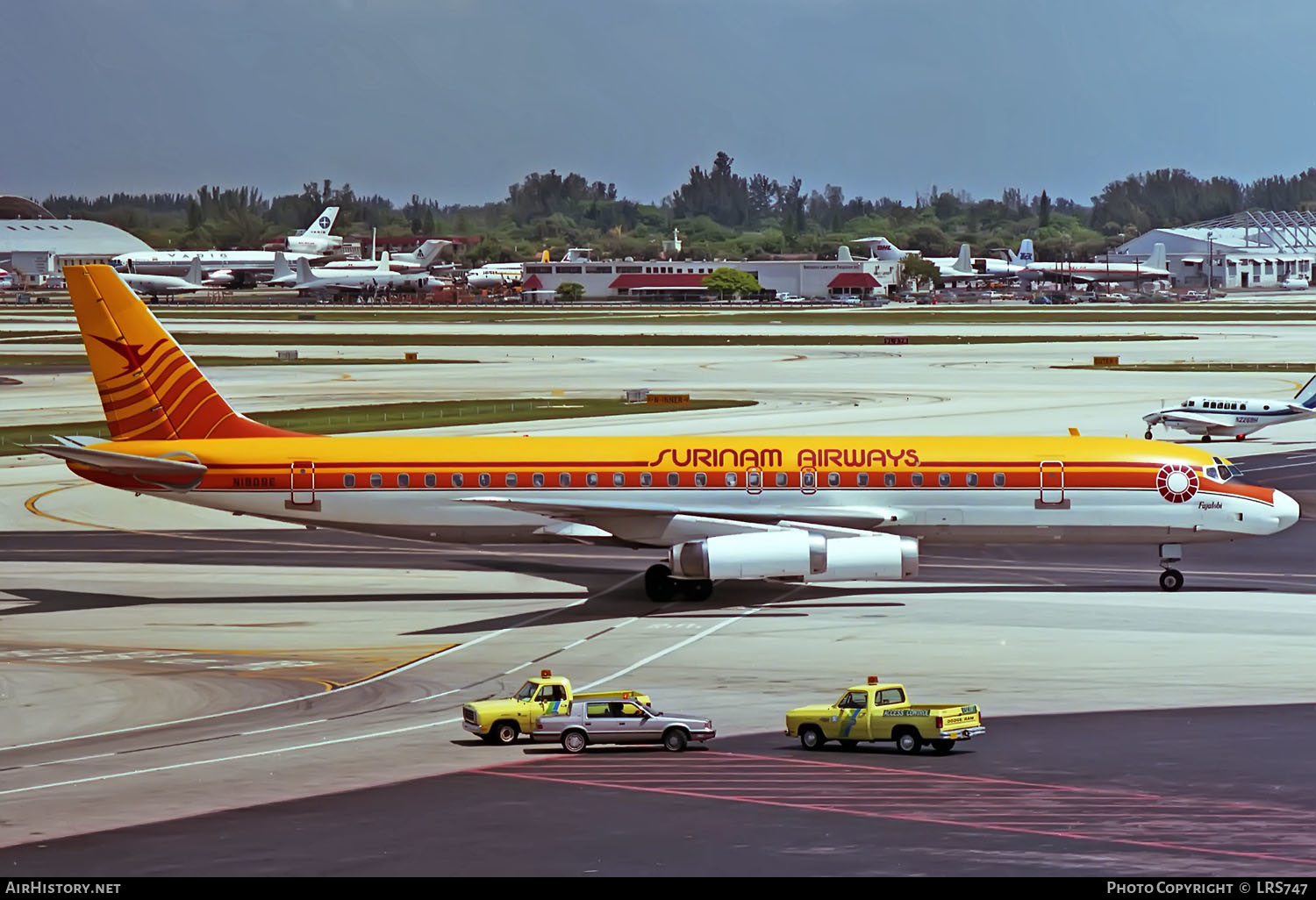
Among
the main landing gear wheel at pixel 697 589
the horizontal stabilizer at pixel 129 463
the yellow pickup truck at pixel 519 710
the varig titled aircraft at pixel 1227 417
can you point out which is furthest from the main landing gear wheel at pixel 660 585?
the varig titled aircraft at pixel 1227 417

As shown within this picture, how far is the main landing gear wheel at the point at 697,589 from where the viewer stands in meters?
44.7

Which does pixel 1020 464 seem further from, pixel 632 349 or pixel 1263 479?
pixel 632 349

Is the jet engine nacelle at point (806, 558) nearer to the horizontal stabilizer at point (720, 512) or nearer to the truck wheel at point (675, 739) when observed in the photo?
the horizontal stabilizer at point (720, 512)

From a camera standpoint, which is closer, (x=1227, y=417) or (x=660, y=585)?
(x=660, y=585)

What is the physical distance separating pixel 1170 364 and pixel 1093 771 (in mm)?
113948

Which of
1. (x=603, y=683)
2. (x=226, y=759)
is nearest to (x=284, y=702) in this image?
(x=226, y=759)

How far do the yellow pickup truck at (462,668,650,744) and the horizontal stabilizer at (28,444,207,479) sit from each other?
18742 millimetres

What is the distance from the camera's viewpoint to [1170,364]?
13488 cm

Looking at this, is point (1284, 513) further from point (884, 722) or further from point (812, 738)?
point (812, 738)

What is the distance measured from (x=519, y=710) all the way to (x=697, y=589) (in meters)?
15.8

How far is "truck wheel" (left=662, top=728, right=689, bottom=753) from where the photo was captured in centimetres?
2856

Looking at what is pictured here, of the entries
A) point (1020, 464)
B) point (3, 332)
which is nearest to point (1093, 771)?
point (1020, 464)

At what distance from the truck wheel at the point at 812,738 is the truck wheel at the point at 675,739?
6.64ft

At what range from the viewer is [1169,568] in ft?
152
